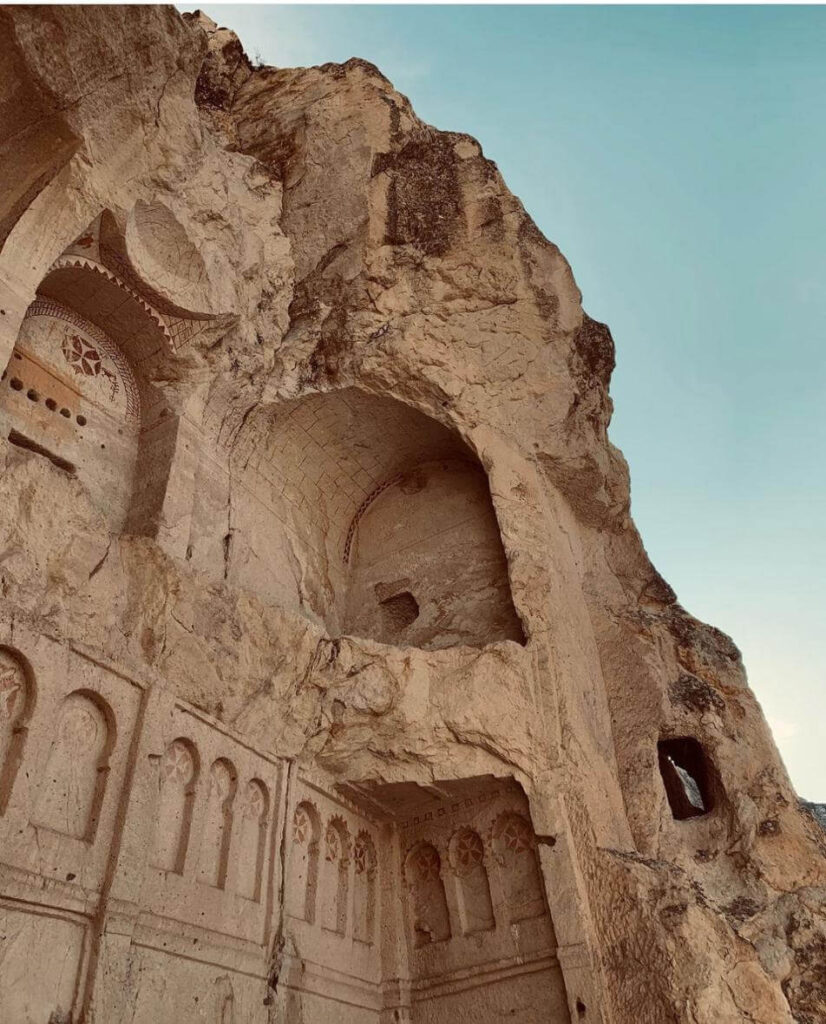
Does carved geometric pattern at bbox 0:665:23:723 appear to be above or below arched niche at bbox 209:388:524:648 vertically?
below

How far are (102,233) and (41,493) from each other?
7.79 ft

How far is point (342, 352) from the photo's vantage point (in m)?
8.58

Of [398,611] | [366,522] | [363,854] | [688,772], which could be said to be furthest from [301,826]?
[688,772]

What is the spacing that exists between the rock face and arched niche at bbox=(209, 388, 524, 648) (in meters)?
0.04

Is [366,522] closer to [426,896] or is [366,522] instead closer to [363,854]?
[363,854]

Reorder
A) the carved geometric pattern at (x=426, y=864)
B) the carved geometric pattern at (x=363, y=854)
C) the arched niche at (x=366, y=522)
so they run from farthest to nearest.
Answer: the arched niche at (x=366, y=522), the carved geometric pattern at (x=426, y=864), the carved geometric pattern at (x=363, y=854)

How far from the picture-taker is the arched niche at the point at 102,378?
21.1 feet

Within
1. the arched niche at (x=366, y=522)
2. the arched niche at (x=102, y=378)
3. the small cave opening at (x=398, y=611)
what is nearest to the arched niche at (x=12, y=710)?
the arched niche at (x=102, y=378)

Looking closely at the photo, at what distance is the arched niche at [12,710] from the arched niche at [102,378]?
183cm

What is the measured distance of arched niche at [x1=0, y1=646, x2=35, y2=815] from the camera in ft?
15.2

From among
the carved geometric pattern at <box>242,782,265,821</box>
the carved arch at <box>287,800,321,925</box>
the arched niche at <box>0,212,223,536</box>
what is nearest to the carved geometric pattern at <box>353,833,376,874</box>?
the carved arch at <box>287,800,321,925</box>

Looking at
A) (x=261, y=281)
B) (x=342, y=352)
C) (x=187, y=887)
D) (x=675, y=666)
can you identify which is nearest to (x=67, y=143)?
(x=261, y=281)

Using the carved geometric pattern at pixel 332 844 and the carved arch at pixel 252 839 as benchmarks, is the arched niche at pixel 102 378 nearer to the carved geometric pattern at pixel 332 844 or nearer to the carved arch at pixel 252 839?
the carved arch at pixel 252 839

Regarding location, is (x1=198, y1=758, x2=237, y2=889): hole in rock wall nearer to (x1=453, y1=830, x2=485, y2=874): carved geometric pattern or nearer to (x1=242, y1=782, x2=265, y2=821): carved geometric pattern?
(x1=242, y1=782, x2=265, y2=821): carved geometric pattern
